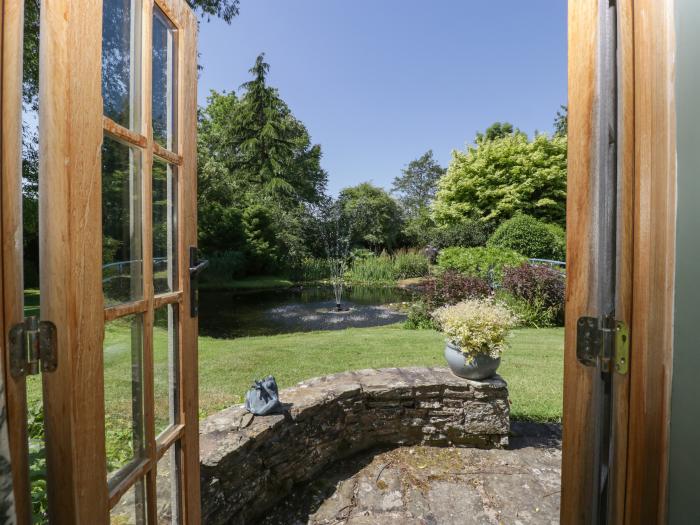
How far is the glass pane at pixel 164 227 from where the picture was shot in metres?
1.16

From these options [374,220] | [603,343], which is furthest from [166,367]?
[374,220]

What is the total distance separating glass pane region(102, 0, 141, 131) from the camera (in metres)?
0.97

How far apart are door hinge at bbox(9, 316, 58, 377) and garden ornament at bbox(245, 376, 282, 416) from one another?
4.72 ft

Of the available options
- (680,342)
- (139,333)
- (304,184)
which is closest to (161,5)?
(139,333)

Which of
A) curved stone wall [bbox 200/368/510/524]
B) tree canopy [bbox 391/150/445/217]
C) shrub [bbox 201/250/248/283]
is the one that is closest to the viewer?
curved stone wall [bbox 200/368/510/524]

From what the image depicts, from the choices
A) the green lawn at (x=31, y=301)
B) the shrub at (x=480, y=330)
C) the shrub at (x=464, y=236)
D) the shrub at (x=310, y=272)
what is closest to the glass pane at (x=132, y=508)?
the green lawn at (x=31, y=301)

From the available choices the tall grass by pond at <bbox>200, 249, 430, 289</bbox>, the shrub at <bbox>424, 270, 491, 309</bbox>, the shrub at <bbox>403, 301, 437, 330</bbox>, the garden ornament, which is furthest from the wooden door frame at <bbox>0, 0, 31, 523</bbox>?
the tall grass by pond at <bbox>200, 249, 430, 289</bbox>

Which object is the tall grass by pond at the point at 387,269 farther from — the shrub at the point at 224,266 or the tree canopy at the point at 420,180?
the tree canopy at the point at 420,180

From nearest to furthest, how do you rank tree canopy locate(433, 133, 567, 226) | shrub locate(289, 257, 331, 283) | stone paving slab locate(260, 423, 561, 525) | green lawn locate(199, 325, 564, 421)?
stone paving slab locate(260, 423, 561, 525) → green lawn locate(199, 325, 564, 421) → tree canopy locate(433, 133, 567, 226) → shrub locate(289, 257, 331, 283)

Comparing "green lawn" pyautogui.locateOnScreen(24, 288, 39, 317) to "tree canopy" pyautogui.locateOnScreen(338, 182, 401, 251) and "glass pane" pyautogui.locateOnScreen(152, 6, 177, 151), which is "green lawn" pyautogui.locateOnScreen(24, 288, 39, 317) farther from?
"tree canopy" pyautogui.locateOnScreen(338, 182, 401, 251)

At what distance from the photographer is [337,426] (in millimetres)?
2559

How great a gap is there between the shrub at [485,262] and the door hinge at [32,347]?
25.0ft

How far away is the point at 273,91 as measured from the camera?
20.9m

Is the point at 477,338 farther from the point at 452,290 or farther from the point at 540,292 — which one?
the point at 540,292
